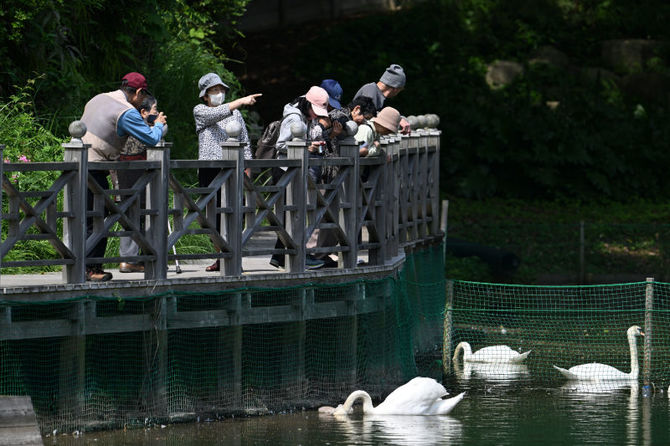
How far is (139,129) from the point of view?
12.1 metres

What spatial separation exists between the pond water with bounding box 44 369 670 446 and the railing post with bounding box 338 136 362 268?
1.55 m

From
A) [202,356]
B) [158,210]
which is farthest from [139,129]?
[202,356]

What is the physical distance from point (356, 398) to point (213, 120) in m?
2.86

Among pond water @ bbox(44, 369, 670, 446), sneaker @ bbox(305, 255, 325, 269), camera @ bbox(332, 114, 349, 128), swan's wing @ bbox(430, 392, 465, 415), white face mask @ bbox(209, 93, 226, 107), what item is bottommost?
pond water @ bbox(44, 369, 670, 446)

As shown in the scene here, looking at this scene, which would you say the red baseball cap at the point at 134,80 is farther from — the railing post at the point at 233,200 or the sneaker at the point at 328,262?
the sneaker at the point at 328,262

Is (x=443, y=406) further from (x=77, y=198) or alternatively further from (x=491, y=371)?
(x=77, y=198)

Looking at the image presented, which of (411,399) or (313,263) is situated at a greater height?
(313,263)

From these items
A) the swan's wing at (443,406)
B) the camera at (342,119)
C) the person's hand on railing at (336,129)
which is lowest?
the swan's wing at (443,406)

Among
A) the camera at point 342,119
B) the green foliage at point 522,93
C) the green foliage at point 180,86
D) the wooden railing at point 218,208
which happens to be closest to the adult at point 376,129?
the wooden railing at point 218,208

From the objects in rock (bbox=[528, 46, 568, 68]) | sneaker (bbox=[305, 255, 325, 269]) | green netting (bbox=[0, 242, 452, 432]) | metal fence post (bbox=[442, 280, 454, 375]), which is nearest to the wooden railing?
sneaker (bbox=[305, 255, 325, 269])

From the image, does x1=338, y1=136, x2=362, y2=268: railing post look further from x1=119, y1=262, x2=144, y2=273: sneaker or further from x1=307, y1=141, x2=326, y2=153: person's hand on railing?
x1=119, y1=262, x2=144, y2=273: sneaker

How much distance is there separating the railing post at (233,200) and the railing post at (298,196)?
697mm

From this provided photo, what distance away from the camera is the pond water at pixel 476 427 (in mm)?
11961

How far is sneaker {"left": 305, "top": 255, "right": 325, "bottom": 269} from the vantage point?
14.0 metres
